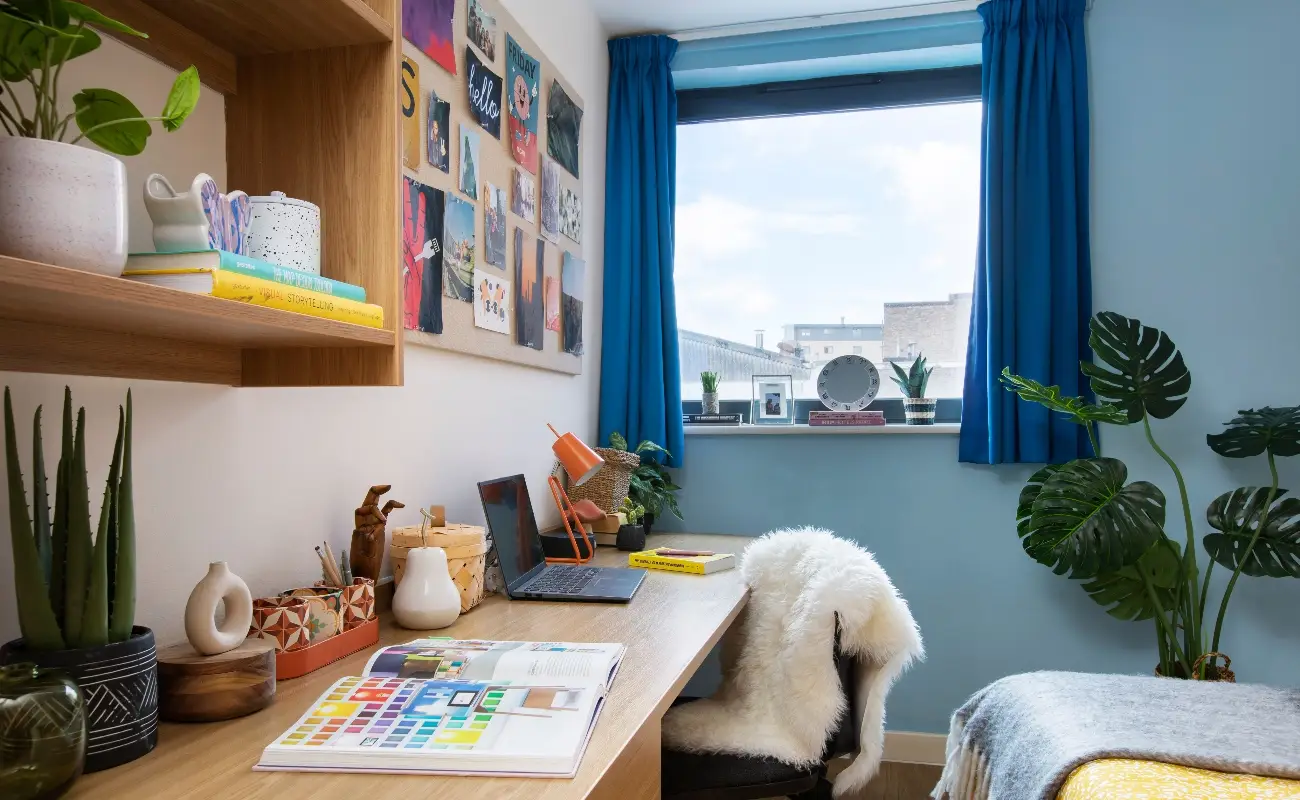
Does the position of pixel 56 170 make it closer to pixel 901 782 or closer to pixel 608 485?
pixel 608 485

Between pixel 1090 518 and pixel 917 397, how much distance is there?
74 centimetres

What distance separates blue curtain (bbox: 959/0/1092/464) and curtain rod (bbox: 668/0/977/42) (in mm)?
140

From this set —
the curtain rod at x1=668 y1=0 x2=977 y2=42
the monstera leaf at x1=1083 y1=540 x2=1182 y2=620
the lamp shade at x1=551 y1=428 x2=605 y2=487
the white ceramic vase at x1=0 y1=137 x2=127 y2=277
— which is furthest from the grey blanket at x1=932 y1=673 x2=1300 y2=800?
the curtain rod at x1=668 y1=0 x2=977 y2=42

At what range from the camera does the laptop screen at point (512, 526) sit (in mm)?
1678

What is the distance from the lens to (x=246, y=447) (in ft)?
4.07

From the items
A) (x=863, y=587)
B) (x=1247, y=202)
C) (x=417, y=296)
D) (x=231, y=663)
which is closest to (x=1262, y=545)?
(x=1247, y=202)

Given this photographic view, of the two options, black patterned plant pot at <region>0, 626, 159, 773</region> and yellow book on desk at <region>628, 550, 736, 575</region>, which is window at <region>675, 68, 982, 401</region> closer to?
yellow book on desk at <region>628, 550, 736, 575</region>

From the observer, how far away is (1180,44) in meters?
2.65

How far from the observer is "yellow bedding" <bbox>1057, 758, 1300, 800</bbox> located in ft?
4.35

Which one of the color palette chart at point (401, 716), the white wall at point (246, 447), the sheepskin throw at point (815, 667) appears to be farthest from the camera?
the sheepskin throw at point (815, 667)

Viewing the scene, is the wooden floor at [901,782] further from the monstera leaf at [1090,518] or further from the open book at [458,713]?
the open book at [458,713]

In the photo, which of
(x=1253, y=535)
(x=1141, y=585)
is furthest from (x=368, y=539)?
(x=1253, y=535)

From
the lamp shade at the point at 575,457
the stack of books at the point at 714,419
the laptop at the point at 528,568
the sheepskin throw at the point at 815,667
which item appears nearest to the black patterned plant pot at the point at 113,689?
the laptop at the point at 528,568

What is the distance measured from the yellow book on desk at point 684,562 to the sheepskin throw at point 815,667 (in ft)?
1.21
